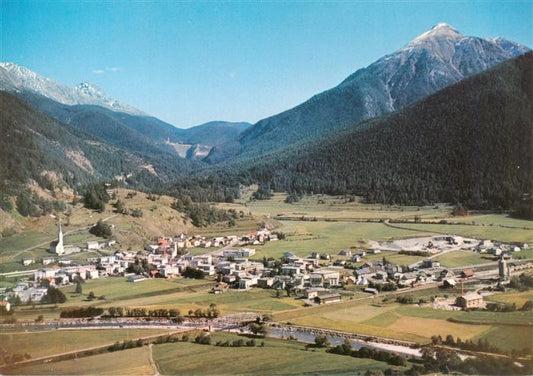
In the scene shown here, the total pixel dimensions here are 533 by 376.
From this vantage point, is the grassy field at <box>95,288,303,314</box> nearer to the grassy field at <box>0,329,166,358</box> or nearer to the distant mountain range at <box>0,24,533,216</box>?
the grassy field at <box>0,329,166,358</box>

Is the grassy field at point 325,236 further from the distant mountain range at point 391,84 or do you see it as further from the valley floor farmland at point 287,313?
the distant mountain range at point 391,84

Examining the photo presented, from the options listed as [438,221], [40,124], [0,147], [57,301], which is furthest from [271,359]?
[40,124]

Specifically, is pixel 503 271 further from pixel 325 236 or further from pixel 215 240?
pixel 215 240

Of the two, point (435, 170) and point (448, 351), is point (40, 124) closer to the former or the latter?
point (435, 170)

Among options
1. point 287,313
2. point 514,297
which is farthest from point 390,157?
point 287,313

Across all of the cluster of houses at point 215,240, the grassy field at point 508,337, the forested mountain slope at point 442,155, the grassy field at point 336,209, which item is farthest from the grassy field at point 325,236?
the grassy field at point 508,337
